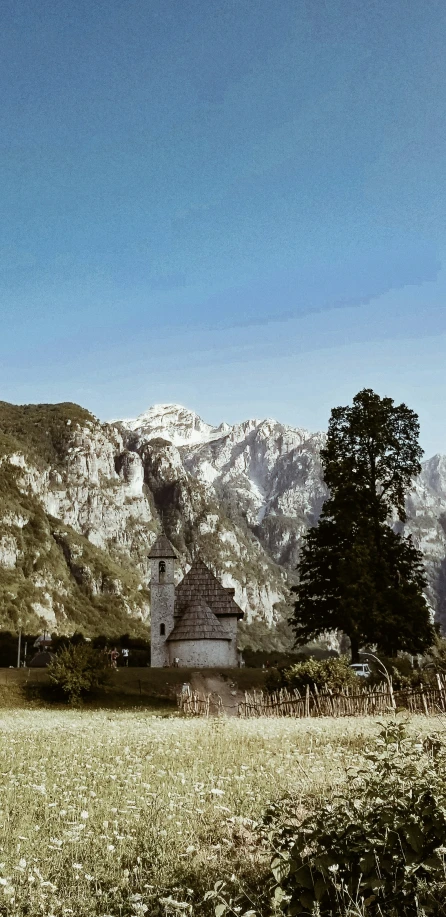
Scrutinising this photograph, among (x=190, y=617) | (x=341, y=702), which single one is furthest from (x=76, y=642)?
(x=341, y=702)

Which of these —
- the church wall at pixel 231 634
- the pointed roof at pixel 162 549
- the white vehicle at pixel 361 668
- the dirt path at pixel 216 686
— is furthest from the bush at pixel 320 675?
the pointed roof at pixel 162 549

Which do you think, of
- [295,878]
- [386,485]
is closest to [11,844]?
[295,878]

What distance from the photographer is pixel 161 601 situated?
54594 mm

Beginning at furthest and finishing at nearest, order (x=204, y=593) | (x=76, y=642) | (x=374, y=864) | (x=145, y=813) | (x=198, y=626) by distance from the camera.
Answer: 1. (x=76, y=642)
2. (x=204, y=593)
3. (x=198, y=626)
4. (x=145, y=813)
5. (x=374, y=864)

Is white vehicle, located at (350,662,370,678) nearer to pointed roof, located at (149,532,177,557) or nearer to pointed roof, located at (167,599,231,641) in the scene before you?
→ pointed roof, located at (167,599,231,641)

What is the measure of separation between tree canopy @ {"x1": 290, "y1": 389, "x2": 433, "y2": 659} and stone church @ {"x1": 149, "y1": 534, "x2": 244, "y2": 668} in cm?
1182

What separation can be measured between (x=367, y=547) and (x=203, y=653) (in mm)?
18960

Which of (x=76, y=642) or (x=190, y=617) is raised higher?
(x=190, y=617)

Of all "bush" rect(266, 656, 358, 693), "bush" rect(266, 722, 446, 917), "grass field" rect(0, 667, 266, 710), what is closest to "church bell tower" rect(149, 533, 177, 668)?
"grass field" rect(0, 667, 266, 710)

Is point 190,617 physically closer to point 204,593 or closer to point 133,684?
point 204,593

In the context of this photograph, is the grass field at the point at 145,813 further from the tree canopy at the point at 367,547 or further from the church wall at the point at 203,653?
the church wall at the point at 203,653

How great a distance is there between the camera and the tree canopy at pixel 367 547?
1430 inches

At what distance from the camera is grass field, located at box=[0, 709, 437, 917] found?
6449 millimetres

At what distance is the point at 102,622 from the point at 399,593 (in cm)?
14839
